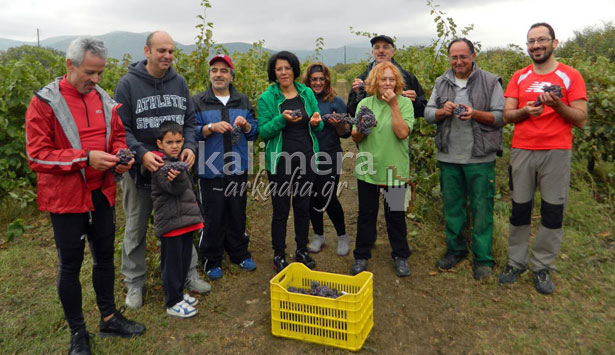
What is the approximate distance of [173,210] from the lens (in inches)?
122

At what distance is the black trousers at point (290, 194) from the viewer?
383cm

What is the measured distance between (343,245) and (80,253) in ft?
8.56

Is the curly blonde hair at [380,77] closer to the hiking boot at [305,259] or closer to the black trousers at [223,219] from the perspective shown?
the black trousers at [223,219]

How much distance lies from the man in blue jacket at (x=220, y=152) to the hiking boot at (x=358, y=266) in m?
1.18

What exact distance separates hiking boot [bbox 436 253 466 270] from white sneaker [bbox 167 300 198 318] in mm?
2315

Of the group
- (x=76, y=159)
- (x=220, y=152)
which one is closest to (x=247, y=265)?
(x=220, y=152)

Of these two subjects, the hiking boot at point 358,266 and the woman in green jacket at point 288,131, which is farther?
the hiking boot at point 358,266

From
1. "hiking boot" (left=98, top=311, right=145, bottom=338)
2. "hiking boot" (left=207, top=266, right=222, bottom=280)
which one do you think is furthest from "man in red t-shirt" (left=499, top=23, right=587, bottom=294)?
"hiking boot" (left=98, top=311, right=145, bottom=338)

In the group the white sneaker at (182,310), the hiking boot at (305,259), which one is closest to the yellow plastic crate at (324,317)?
the white sneaker at (182,310)

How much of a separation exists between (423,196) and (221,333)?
3.00 metres

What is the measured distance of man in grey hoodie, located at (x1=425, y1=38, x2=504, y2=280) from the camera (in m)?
3.62

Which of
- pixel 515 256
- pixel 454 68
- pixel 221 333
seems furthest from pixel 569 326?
pixel 221 333

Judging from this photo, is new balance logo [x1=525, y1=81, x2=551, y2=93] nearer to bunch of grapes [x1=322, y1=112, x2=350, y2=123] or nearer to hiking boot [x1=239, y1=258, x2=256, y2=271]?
bunch of grapes [x1=322, y1=112, x2=350, y2=123]

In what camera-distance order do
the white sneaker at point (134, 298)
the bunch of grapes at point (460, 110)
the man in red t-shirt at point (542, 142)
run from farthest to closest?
the bunch of grapes at point (460, 110) → the white sneaker at point (134, 298) → the man in red t-shirt at point (542, 142)
